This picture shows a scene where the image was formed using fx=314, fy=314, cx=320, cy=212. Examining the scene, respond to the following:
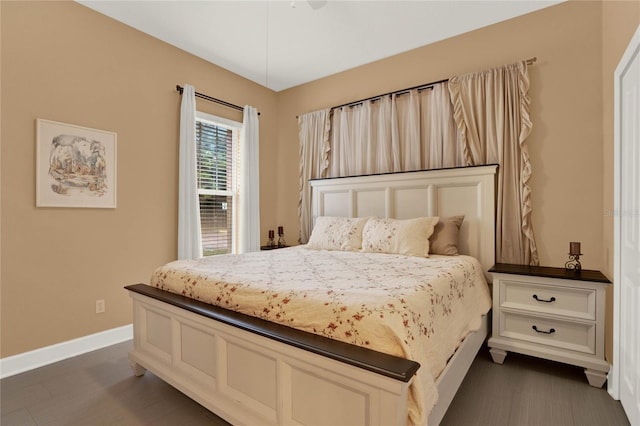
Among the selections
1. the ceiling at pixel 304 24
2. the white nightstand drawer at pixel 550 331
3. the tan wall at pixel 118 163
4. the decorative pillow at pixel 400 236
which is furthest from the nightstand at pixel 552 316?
the tan wall at pixel 118 163

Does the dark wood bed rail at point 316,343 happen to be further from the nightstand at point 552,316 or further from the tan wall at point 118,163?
the nightstand at point 552,316

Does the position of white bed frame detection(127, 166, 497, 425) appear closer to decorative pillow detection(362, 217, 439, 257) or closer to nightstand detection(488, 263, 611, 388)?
nightstand detection(488, 263, 611, 388)

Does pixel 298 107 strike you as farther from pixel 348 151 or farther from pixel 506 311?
pixel 506 311

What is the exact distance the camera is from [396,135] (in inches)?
137

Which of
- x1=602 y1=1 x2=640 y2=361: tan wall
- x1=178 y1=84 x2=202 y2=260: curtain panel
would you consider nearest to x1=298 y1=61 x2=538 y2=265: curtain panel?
x1=602 y1=1 x2=640 y2=361: tan wall

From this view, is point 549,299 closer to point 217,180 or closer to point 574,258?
point 574,258

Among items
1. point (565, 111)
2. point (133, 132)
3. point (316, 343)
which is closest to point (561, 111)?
point (565, 111)

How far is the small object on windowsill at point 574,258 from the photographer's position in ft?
7.66

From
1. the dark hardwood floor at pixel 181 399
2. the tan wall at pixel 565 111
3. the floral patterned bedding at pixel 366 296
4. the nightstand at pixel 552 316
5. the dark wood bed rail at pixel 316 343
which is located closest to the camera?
the dark wood bed rail at pixel 316 343

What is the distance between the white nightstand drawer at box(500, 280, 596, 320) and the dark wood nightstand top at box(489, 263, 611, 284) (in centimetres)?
8

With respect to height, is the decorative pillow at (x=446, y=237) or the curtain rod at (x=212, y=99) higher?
the curtain rod at (x=212, y=99)

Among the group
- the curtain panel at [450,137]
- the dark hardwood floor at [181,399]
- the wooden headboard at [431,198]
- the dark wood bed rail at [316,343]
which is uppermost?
the curtain panel at [450,137]

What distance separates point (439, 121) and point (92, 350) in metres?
3.87

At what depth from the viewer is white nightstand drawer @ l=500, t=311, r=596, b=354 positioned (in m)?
2.15
